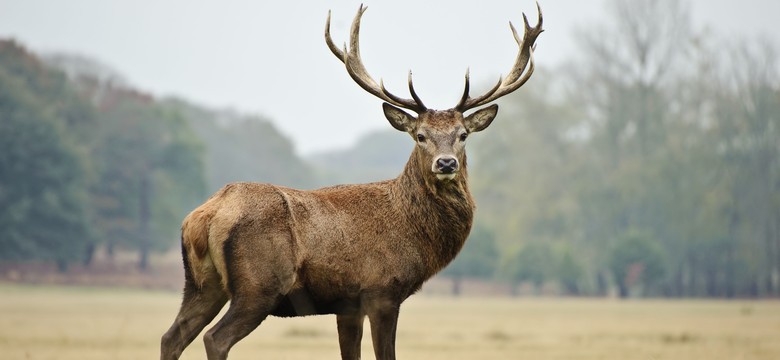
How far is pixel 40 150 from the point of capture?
204ft

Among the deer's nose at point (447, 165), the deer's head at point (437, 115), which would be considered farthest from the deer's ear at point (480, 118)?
the deer's nose at point (447, 165)

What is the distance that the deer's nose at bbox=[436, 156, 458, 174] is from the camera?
412 inches

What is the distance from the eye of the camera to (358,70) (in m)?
11.8

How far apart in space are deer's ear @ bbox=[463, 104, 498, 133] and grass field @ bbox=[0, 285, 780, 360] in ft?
20.9

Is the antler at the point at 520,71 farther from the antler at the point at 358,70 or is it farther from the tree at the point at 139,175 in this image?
the tree at the point at 139,175

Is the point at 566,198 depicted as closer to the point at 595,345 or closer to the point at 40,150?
the point at 40,150

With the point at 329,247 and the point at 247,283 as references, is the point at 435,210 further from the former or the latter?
the point at 247,283

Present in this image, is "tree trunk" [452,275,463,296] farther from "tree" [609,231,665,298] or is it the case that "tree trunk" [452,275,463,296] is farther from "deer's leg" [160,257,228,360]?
"deer's leg" [160,257,228,360]

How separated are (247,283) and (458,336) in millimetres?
19244

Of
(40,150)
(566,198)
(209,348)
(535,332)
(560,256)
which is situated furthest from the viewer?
(566,198)

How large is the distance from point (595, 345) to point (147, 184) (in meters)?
53.3

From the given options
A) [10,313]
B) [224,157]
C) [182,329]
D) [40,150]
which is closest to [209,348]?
[182,329]

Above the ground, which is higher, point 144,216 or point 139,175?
point 139,175

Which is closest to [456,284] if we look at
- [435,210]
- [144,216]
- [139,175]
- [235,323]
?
[144,216]
